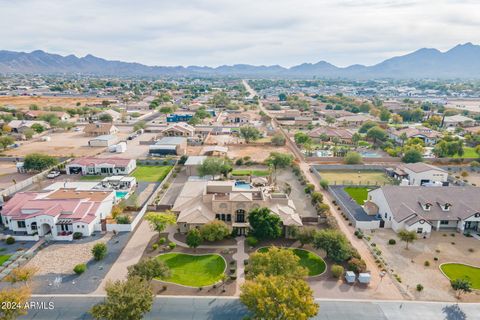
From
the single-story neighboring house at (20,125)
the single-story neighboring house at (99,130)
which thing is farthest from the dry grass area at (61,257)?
the single-story neighboring house at (20,125)

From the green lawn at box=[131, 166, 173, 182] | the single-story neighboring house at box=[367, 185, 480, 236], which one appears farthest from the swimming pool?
the single-story neighboring house at box=[367, 185, 480, 236]

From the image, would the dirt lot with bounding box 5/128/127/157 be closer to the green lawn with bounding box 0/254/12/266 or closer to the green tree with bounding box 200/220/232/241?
the green lawn with bounding box 0/254/12/266

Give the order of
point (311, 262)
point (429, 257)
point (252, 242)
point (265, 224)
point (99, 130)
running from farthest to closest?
point (99, 130)
point (265, 224)
point (252, 242)
point (429, 257)
point (311, 262)

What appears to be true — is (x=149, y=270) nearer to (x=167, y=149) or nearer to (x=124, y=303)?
(x=124, y=303)

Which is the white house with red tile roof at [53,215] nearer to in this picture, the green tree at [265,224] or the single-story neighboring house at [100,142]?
the green tree at [265,224]

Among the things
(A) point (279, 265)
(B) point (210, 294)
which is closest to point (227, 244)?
(B) point (210, 294)

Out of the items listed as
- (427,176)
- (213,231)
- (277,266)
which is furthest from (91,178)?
(427,176)
